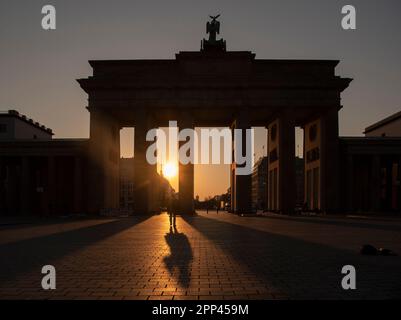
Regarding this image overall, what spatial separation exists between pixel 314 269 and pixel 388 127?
87515mm

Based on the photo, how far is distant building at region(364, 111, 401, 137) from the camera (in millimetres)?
86438

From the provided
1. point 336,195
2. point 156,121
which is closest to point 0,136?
point 156,121

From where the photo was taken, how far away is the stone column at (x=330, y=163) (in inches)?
2274

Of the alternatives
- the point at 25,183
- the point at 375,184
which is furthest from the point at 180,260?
the point at 25,183

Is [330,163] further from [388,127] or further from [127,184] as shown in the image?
[127,184]

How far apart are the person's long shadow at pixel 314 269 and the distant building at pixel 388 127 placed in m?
76.4

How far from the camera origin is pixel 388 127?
300 feet

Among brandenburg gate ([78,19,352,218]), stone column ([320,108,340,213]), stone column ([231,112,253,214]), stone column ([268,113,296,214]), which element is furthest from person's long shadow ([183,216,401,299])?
stone column ([320,108,340,213])

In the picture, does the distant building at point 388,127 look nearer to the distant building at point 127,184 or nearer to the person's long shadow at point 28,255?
the person's long shadow at point 28,255

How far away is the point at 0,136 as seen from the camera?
83.2 m

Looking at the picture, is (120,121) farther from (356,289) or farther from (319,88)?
(356,289)

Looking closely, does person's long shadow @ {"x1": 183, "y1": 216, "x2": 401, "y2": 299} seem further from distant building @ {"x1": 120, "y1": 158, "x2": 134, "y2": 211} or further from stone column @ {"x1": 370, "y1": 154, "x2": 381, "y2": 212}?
distant building @ {"x1": 120, "y1": 158, "x2": 134, "y2": 211}

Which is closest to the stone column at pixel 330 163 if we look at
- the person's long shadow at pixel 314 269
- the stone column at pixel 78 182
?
the stone column at pixel 78 182

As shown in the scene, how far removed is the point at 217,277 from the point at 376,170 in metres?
59.8
